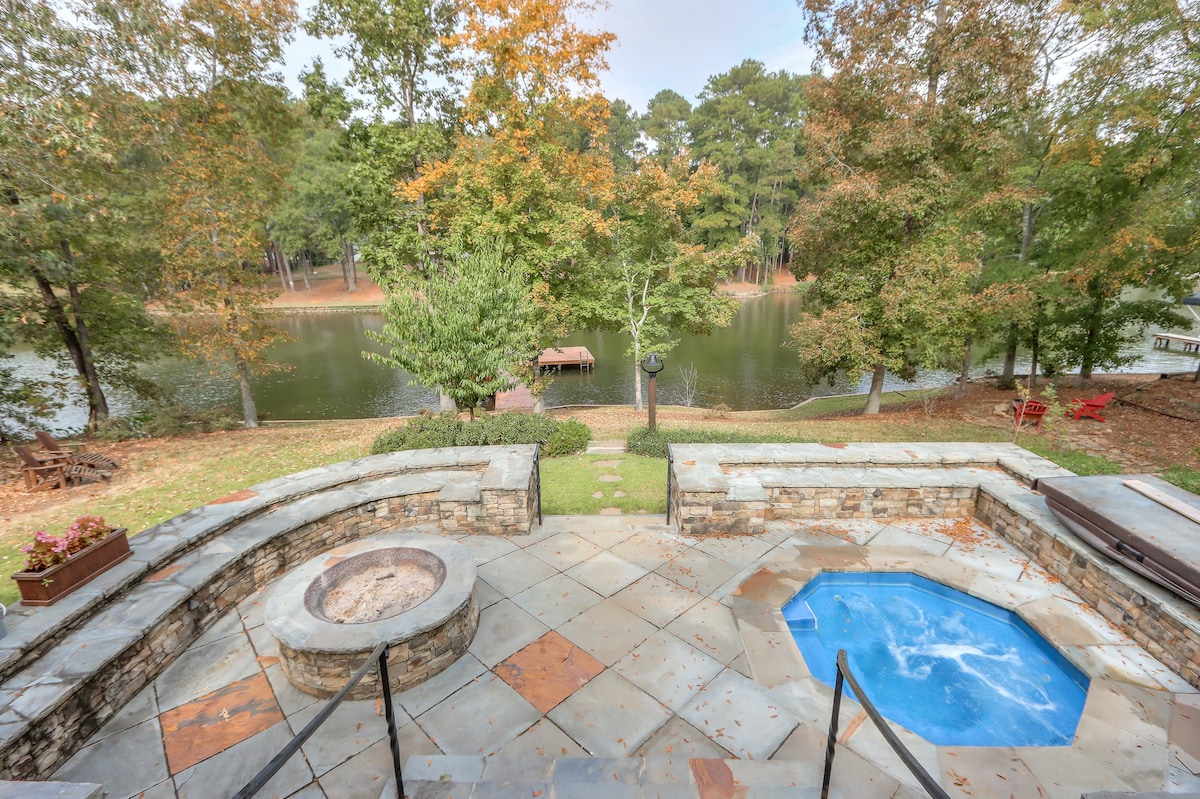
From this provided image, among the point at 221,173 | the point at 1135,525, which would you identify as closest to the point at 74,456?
the point at 221,173

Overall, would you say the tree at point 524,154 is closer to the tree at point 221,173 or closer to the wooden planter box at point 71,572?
the tree at point 221,173

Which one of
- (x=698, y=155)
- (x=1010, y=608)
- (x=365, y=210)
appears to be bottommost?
(x=1010, y=608)

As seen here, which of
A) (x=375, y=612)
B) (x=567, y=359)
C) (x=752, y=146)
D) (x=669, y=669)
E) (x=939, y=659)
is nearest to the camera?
(x=669, y=669)

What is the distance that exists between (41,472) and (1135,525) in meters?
16.3

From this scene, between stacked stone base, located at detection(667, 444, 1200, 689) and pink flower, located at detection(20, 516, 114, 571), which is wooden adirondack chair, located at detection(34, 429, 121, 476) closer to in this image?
pink flower, located at detection(20, 516, 114, 571)

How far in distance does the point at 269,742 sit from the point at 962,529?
8460 mm

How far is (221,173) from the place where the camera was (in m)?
13.4

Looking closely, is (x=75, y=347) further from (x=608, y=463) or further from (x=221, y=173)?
(x=608, y=463)

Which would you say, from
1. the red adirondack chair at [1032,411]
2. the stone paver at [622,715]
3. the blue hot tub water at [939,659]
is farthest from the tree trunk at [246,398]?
the red adirondack chair at [1032,411]

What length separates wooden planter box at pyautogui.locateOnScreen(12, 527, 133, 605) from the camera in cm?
438

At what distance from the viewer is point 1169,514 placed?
16.9 feet

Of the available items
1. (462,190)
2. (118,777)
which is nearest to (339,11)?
(462,190)

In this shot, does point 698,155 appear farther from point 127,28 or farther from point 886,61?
point 127,28

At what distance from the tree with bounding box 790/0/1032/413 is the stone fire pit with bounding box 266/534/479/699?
1206cm
